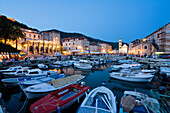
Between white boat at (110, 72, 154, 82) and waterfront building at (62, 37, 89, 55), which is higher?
waterfront building at (62, 37, 89, 55)

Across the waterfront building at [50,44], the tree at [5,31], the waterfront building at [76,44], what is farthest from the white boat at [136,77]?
the waterfront building at [76,44]

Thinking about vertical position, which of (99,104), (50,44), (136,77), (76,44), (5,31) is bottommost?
(99,104)

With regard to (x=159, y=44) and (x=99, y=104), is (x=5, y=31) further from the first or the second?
(x=159, y=44)

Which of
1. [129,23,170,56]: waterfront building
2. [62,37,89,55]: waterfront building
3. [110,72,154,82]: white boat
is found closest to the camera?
[110,72,154,82]: white boat

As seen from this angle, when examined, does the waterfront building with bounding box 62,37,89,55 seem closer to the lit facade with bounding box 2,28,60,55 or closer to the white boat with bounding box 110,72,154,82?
the lit facade with bounding box 2,28,60,55

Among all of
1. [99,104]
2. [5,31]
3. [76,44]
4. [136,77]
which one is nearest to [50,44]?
[76,44]

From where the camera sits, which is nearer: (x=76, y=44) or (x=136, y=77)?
(x=136, y=77)

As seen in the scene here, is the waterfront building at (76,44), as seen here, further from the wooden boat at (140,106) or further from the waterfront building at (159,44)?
the wooden boat at (140,106)

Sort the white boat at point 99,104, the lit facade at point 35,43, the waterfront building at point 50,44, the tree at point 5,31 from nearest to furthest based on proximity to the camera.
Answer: the white boat at point 99,104
the tree at point 5,31
the lit facade at point 35,43
the waterfront building at point 50,44

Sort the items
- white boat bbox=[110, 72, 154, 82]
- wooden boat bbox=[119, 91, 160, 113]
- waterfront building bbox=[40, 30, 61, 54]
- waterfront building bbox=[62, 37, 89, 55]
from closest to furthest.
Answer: wooden boat bbox=[119, 91, 160, 113] → white boat bbox=[110, 72, 154, 82] → waterfront building bbox=[40, 30, 61, 54] → waterfront building bbox=[62, 37, 89, 55]

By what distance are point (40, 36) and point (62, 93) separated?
58601 mm

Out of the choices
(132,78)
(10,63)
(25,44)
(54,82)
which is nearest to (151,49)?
(132,78)

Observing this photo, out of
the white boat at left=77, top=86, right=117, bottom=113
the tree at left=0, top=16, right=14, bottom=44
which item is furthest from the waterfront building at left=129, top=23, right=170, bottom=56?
the tree at left=0, top=16, right=14, bottom=44

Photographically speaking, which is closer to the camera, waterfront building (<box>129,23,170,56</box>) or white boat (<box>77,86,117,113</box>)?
white boat (<box>77,86,117,113</box>)
